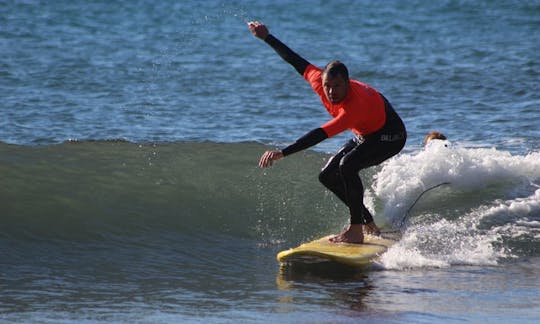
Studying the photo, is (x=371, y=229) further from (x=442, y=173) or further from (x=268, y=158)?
(x=442, y=173)

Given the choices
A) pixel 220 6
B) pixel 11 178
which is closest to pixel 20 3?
pixel 220 6

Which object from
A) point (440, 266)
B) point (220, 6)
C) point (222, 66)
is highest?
point (220, 6)

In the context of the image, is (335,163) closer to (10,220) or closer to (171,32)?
(10,220)

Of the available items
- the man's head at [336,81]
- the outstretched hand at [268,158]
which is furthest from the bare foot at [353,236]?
the outstretched hand at [268,158]

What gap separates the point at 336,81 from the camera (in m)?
7.68

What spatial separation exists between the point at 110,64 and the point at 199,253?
423 inches

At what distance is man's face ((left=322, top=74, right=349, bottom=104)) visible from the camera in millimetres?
7676

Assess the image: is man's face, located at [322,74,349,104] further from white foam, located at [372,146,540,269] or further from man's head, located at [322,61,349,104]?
white foam, located at [372,146,540,269]

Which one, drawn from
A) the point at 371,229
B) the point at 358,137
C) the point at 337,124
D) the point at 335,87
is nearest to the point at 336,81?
the point at 335,87

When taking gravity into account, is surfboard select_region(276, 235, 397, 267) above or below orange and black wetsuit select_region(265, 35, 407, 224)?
below

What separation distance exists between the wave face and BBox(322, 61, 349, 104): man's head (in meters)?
1.30

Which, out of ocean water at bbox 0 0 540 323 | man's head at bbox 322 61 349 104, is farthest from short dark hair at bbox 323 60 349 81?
ocean water at bbox 0 0 540 323

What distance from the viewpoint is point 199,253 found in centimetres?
865

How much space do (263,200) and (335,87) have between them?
2711mm
